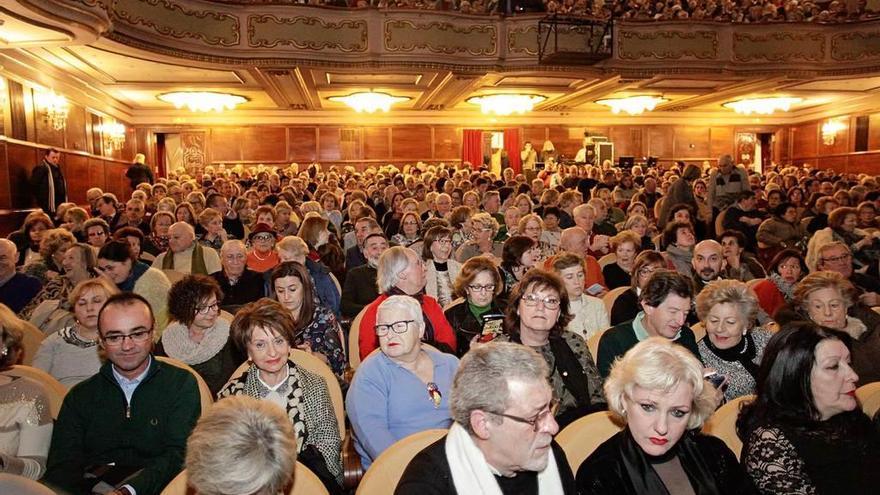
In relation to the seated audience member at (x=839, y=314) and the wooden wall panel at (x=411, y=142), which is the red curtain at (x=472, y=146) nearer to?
the wooden wall panel at (x=411, y=142)

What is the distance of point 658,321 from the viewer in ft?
9.84

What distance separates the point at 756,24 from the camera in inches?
454

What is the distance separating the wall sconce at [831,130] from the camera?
16812mm

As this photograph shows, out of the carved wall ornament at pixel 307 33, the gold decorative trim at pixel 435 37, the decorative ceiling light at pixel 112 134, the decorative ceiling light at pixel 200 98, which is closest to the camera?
the carved wall ornament at pixel 307 33

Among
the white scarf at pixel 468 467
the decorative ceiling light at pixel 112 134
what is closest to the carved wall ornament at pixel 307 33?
the decorative ceiling light at pixel 112 134

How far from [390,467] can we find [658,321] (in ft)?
5.37

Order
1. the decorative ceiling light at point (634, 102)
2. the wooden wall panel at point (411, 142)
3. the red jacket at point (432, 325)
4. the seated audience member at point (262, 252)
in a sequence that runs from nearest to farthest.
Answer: the red jacket at point (432, 325) → the seated audience member at point (262, 252) → the decorative ceiling light at point (634, 102) → the wooden wall panel at point (411, 142)

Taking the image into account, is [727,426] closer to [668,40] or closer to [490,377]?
[490,377]

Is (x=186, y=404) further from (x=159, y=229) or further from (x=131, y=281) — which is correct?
(x=159, y=229)

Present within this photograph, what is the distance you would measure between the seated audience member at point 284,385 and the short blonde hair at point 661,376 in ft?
3.71

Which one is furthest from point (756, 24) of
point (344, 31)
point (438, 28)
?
point (344, 31)

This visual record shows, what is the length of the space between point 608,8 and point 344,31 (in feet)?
17.3

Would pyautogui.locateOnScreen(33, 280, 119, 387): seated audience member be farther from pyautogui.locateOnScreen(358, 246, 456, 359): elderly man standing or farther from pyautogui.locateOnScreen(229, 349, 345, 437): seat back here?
pyautogui.locateOnScreen(358, 246, 456, 359): elderly man standing

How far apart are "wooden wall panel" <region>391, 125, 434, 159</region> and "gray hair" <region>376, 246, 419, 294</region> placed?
14.4 m
